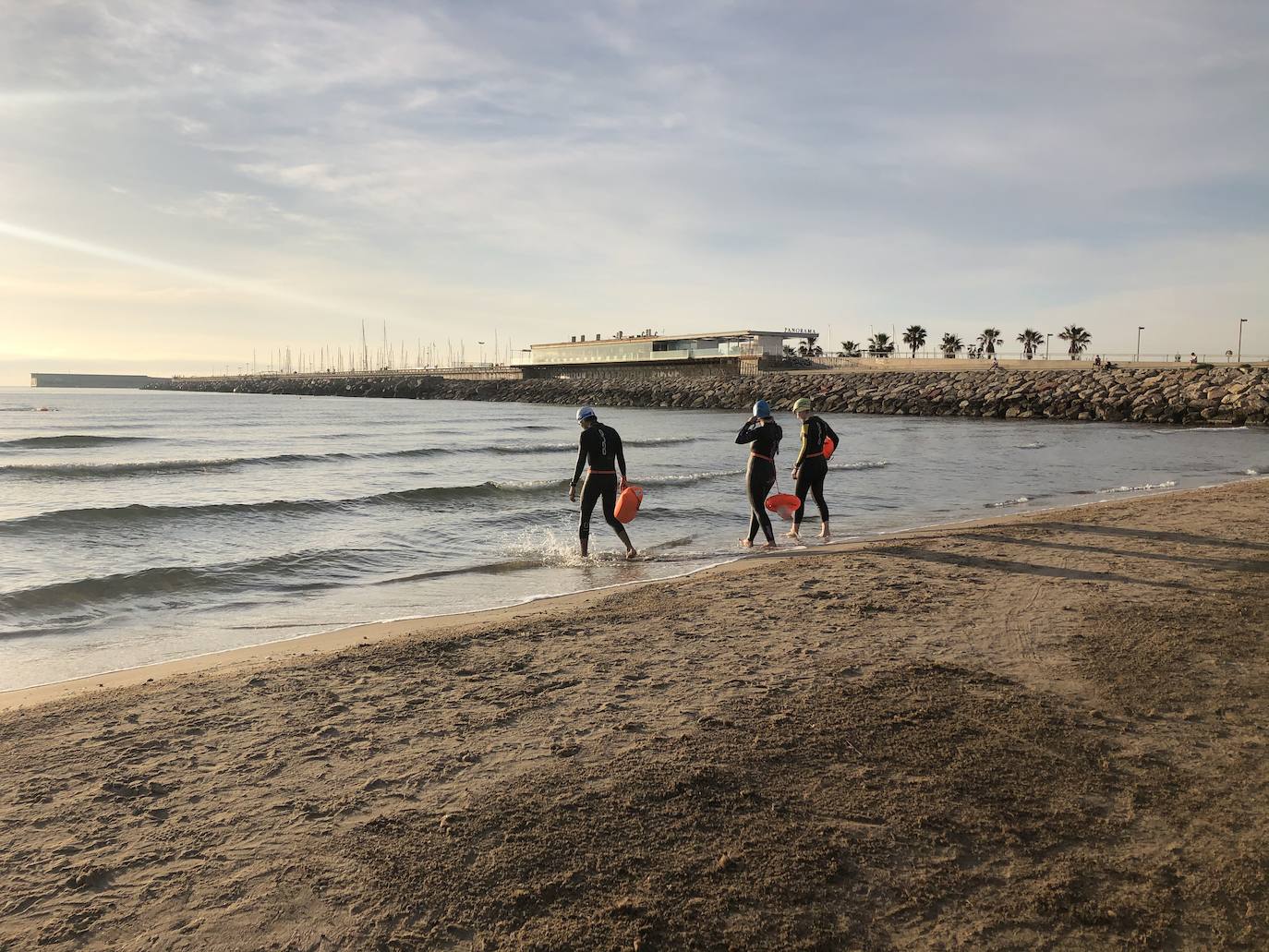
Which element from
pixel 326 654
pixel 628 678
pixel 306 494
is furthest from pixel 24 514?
pixel 628 678

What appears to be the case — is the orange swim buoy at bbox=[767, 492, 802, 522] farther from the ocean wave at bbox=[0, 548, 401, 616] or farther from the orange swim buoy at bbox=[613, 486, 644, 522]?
the ocean wave at bbox=[0, 548, 401, 616]

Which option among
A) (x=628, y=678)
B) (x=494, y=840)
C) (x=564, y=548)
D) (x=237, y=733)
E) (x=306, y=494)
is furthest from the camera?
(x=306, y=494)

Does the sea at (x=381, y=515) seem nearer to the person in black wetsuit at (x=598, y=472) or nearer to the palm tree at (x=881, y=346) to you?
the person in black wetsuit at (x=598, y=472)

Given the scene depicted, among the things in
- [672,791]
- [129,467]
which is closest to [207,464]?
[129,467]

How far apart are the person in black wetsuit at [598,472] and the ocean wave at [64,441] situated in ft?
96.4

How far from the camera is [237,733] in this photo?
4.46 meters

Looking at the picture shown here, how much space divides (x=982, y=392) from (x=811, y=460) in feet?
144

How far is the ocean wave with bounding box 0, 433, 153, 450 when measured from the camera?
102ft

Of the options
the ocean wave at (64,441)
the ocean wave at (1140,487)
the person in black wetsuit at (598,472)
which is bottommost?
the ocean wave at (1140,487)

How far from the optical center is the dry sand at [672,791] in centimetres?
275

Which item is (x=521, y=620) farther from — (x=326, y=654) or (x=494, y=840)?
(x=494, y=840)

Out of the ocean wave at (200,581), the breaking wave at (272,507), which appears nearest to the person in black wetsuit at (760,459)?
the ocean wave at (200,581)

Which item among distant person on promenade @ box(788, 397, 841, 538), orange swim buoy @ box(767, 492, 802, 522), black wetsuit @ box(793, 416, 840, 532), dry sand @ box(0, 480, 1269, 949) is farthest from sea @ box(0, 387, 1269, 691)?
dry sand @ box(0, 480, 1269, 949)

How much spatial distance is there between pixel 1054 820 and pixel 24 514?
16712mm
